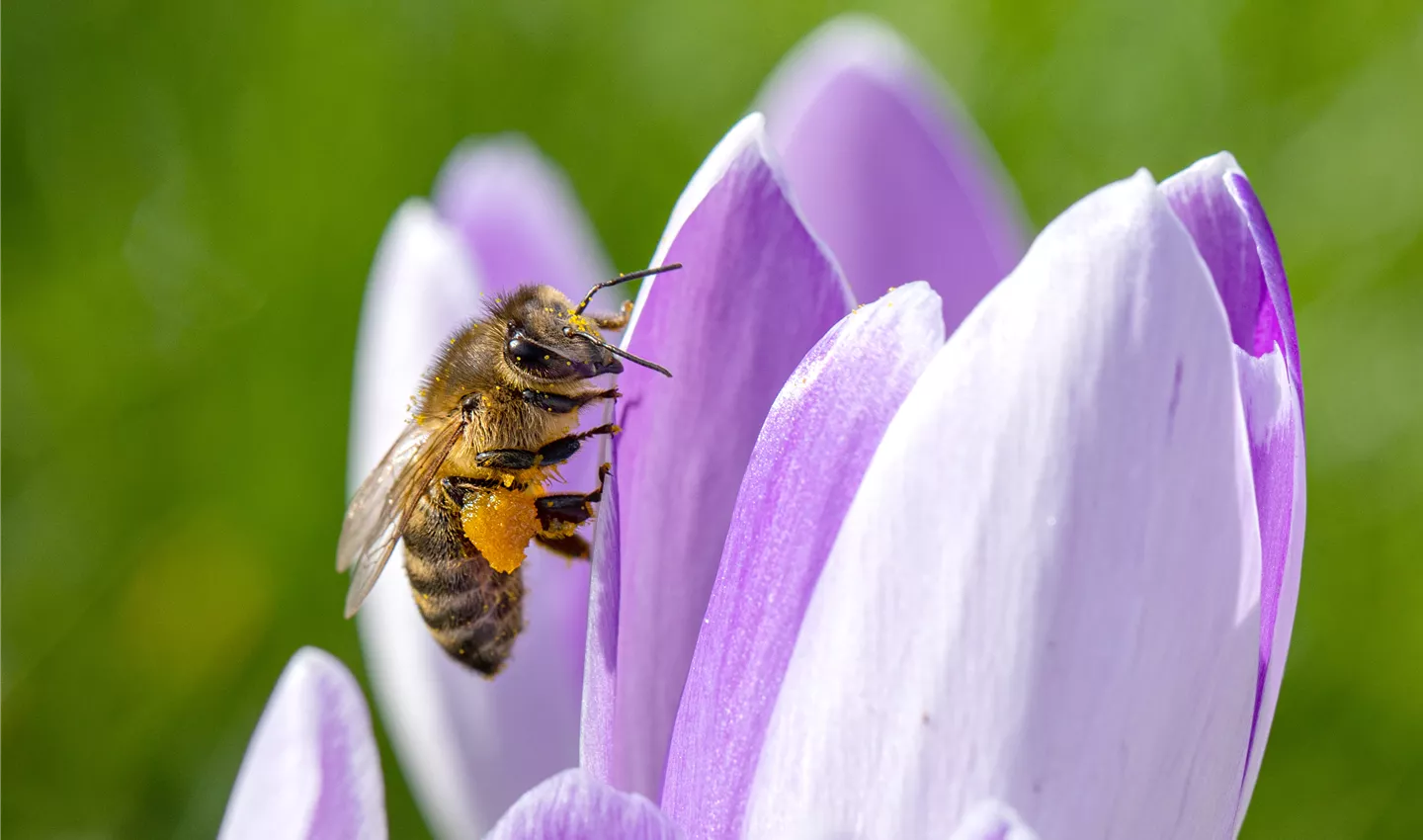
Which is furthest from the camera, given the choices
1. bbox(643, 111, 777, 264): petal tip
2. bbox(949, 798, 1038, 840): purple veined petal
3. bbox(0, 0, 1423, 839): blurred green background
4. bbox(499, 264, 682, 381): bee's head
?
bbox(0, 0, 1423, 839): blurred green background

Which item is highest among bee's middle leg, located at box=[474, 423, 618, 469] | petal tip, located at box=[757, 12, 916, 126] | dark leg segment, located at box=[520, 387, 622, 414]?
petal tip, located at box=[757, 12, 916, 126]

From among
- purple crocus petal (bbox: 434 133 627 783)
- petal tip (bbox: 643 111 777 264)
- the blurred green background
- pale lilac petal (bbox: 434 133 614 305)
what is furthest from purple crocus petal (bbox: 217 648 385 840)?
the blurred green background

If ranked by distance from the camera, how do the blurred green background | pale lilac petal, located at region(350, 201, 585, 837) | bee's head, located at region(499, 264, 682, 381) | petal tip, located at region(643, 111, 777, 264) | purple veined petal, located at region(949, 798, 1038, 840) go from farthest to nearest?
the blurred green background < pale lilac petal, located at region(350, 201, 585, 837) < bee's head, located at region(499, 264, 682, 381) < petal tip, located at region(643, 111, 777, 264) < purple veined petal, located at region(949, 798, 1038, 840)

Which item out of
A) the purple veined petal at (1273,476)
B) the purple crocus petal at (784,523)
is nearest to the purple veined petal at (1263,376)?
the purple veined petal at (1273,476)

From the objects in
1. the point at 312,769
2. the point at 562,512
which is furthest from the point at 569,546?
the point at 312,769

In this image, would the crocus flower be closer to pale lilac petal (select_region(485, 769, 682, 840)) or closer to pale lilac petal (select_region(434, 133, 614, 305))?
pale lilac petal (select_region(485, 769, 682, 840))

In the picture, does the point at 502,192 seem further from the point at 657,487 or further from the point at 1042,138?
the point at 1042,138

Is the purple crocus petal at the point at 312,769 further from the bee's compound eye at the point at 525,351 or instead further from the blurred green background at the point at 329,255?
the blurred green background at the point at 329,255
